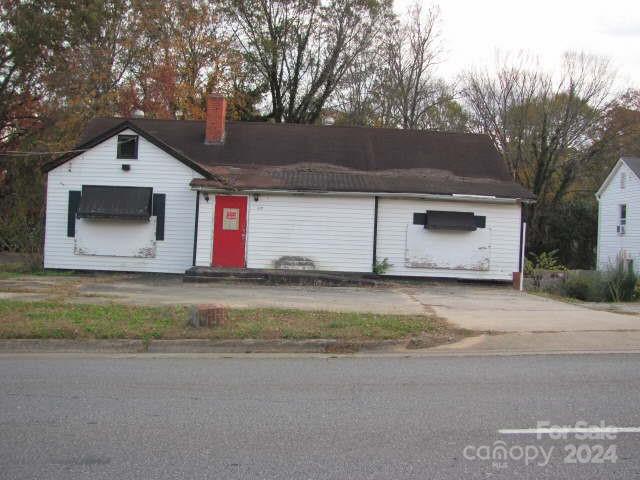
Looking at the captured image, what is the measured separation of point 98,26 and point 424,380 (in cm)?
3119

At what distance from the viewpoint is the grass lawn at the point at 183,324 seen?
10078 millimetres

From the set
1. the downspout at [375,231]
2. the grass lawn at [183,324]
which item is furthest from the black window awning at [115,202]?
the grass lawn at [183,324]

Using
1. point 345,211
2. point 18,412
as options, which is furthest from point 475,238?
point 18,412

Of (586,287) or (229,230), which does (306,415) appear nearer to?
(229,230)

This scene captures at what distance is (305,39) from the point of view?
130 feet

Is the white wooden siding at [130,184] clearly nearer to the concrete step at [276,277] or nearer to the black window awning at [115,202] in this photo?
the black window awning at [115,202]

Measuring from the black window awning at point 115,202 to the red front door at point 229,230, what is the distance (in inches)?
86.7

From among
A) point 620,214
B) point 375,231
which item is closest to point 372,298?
point 375,231

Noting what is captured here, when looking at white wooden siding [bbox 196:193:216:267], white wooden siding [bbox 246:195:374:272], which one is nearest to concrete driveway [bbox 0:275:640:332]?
white wooden siding [bbox 196:193:216:267]

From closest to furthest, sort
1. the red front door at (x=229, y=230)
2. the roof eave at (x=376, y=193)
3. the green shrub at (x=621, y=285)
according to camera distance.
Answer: the roof eave at (x=376, y=193), the red front door at (x=229, y=230), the green shrub at (x=621, y=285)

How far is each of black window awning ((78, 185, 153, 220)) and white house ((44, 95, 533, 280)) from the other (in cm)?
3

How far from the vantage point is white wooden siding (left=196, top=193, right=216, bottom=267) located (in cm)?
1967

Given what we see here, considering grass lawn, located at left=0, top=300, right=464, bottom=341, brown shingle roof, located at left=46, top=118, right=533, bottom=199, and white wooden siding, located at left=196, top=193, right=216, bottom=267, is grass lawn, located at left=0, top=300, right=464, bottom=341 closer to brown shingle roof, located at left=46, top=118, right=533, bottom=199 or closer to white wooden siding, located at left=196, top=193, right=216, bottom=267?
white wooden siding, located at left=196, top=193, right=216, bottom=267

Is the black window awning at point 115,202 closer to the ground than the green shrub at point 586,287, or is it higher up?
higher up
